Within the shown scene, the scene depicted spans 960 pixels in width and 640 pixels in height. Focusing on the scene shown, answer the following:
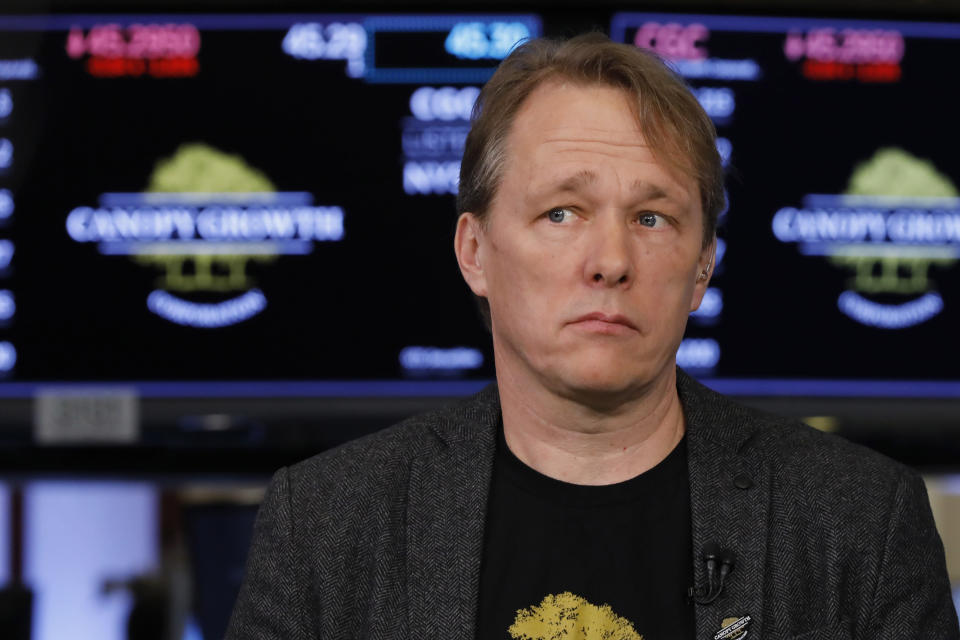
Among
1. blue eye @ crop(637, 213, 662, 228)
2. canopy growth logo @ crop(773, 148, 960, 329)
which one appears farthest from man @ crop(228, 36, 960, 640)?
canopy growth logo @ crop(773, 148, 960, 329)

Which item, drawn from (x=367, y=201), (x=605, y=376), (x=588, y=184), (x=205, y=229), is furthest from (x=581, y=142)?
(x=205, y=229)

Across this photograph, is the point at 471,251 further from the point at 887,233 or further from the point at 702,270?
the point at 887,233

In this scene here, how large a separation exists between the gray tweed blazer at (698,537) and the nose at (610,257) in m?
0.28

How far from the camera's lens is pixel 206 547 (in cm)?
263

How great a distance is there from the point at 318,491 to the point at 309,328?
960 millimetres

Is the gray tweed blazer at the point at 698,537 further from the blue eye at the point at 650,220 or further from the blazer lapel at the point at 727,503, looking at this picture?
the blue eye at the point at 650,220

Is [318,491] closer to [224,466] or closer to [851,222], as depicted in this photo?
[224,466]

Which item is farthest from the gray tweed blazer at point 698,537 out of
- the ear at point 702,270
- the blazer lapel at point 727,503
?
the ear at point 702,270

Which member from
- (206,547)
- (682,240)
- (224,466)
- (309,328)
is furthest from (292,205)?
(682,240)

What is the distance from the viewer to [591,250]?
1474 mm

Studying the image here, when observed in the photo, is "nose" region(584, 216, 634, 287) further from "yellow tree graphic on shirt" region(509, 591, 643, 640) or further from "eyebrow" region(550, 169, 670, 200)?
"yellow tree graphic on shirt" region(509, 591, 643, 640)

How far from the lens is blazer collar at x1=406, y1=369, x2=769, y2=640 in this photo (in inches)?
58.1

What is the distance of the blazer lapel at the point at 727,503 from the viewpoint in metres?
1.46

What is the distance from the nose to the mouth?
38mm
